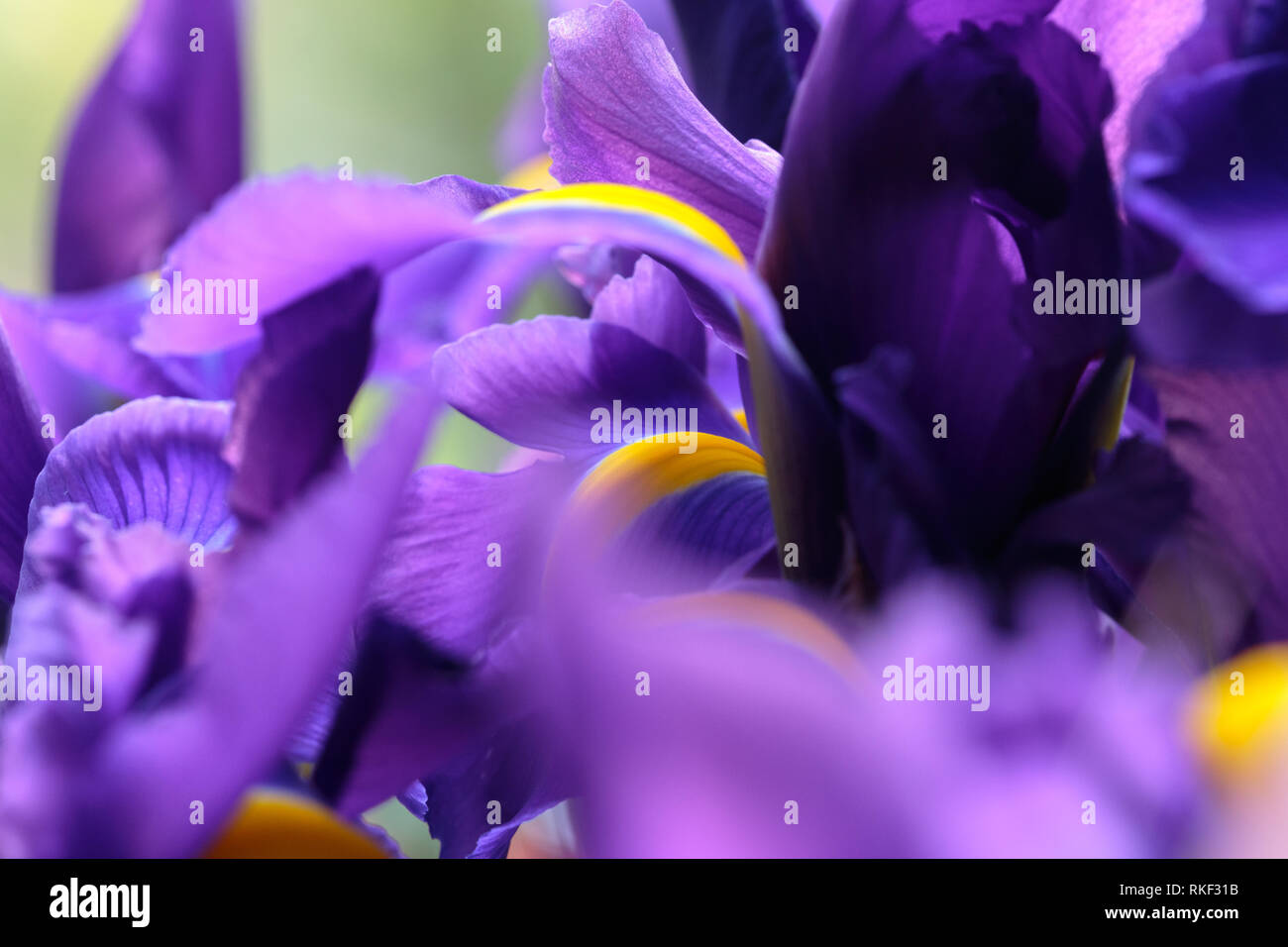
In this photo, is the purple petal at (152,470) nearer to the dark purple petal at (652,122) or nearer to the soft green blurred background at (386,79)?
the dark purple petal at (652,122)

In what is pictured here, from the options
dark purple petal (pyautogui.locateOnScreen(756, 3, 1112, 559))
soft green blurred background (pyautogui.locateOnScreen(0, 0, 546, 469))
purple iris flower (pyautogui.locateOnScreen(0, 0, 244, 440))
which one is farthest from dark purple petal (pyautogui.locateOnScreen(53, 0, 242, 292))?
soft green blurred background (pyautogui.locateOnScreen(0, 0, 546, 469))

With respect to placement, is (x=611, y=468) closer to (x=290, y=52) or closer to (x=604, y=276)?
(x=604, y=276)

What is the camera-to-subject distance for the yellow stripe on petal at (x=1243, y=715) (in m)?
0.21

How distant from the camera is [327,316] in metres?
0.28

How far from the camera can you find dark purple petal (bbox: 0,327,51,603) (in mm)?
320

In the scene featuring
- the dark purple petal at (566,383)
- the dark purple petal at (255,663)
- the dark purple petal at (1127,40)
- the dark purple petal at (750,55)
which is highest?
the dark purple petal at (750,55)

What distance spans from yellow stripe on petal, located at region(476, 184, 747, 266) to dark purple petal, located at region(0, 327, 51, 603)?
0.14 m

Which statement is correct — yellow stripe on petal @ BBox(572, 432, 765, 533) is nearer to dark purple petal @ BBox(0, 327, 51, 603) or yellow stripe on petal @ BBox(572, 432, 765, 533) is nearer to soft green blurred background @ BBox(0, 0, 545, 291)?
dark purple petal @ BBox(0, 327, 51, 603)

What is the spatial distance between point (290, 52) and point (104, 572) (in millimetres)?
Answer: 1364

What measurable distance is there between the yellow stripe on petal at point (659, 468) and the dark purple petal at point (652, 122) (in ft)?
0.19

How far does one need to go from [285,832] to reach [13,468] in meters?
0.15

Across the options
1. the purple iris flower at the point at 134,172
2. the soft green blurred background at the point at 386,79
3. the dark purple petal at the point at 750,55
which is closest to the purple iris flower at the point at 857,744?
the dark purple petal at the point at 750,55
